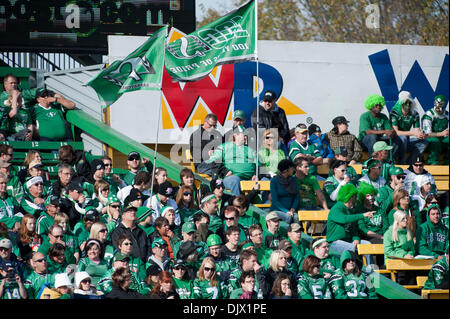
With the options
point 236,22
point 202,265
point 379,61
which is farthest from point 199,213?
point 379,61

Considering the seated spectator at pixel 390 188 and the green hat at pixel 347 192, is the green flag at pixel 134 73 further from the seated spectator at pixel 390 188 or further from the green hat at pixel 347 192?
the seated spectator at pixel 390 188

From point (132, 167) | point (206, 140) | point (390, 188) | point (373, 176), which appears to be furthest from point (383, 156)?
point (132, 167)

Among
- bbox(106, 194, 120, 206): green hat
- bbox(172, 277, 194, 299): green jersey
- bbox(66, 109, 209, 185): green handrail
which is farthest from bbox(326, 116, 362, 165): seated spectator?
bbox(172, 277, 194, 299): green jersey

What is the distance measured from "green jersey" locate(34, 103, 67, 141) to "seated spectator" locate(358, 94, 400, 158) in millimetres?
4633

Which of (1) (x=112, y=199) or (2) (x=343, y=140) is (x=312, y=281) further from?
(2) (x=343, y=140)

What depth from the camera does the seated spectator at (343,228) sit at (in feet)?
36.5

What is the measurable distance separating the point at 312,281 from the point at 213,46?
4.01 meters

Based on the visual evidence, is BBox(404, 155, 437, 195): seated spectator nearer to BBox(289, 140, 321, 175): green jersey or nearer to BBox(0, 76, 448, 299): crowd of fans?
BBox(0, 76, 448, 299): crowd of fans

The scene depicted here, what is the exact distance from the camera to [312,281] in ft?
33.3

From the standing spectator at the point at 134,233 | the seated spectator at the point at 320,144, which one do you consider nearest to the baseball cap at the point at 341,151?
the seated spectator at the point at 320,144

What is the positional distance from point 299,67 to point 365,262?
19.0 ft

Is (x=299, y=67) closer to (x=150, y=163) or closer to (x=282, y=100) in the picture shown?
(x=282, y=100)

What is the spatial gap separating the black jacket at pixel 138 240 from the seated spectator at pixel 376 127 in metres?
5.13

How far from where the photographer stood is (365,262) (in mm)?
11328
